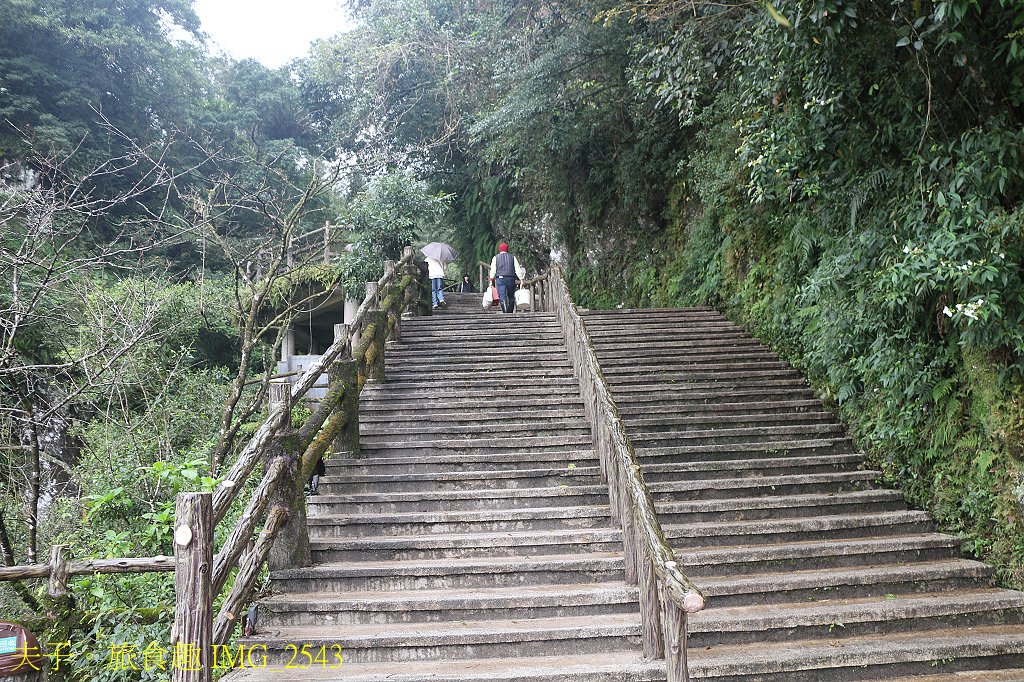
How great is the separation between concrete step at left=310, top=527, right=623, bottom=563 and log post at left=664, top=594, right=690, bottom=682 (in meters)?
1.94

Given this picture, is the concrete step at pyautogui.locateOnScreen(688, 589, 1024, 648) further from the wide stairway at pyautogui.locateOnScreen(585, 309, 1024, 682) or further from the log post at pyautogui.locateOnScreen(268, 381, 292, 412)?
the log post at pyautogui.locateOnScreen(268, 381, 292, 412)

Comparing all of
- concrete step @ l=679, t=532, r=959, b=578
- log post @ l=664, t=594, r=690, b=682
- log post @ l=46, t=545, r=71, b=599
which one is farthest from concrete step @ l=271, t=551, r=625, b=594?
log post @ l=664, t=594, r=690, b=682

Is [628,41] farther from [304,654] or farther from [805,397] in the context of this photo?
[304,654]

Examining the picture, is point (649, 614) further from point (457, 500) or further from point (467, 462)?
point (467, 462)

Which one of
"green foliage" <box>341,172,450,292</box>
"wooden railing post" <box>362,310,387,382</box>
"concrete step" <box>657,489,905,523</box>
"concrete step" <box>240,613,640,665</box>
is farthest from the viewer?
"green foliage" <box>341,172,450,292</box>

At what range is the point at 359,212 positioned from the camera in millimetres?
14625

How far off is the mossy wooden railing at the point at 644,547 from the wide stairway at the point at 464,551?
22 centimetres

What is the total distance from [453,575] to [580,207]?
1332 centimetres

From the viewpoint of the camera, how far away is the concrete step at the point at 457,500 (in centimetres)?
Answer: 600

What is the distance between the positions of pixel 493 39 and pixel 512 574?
1202cm

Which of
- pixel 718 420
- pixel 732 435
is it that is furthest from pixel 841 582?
pixel 718 420

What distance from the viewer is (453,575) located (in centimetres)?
511

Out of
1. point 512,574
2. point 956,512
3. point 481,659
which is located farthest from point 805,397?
point 481,659

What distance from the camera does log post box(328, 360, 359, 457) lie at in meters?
6.67
